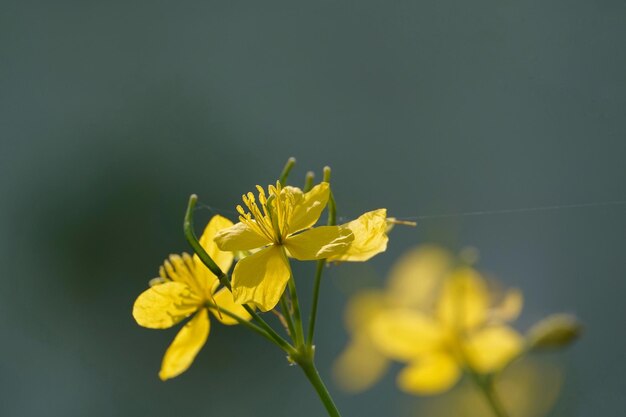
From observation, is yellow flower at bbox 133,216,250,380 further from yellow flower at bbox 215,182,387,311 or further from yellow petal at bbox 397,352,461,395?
yellow petal at bbox 397,352,461,395

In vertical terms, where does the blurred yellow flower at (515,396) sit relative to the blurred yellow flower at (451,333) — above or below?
below

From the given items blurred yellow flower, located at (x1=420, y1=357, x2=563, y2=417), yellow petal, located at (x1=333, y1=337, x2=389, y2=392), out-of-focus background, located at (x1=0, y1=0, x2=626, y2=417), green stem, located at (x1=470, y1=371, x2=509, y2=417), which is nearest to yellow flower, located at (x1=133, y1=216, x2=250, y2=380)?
green stem, located at (x1=470, y1=371, x2=509, y2=417)

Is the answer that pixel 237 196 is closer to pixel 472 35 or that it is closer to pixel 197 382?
pixel 197 382

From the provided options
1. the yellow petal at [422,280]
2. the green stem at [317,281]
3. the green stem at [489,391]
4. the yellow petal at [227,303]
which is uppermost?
the green stem at [317,281]

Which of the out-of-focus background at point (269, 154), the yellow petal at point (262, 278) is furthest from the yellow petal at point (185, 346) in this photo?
the out-of-focus background at point (269, 154)

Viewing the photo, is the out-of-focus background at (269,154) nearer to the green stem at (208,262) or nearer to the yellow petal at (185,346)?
the yellow petal at (185,346)

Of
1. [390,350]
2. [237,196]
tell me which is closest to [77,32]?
[237,196]

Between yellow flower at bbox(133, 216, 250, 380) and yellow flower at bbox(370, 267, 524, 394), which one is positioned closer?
yellow flower at bbox(133, 216, 250, 380)
